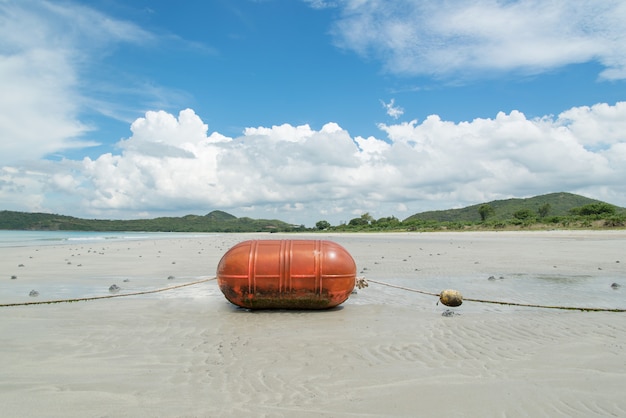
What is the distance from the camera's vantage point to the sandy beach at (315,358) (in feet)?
13.9

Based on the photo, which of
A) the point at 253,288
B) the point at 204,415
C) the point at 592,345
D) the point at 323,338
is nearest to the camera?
the point at 204,415

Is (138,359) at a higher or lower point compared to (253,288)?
lower

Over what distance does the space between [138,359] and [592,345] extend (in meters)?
6.62

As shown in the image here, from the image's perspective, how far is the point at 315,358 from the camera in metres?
5.70

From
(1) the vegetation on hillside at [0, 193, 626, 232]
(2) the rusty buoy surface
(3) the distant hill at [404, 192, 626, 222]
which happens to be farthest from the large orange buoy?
(3) the distant hill at [404, 192, 626, 222]

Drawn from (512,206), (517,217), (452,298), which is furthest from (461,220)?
(452,298)

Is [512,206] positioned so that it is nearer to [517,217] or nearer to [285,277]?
[517,217]

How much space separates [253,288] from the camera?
8648 mm

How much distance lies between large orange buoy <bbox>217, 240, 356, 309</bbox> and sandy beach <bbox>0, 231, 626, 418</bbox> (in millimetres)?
308

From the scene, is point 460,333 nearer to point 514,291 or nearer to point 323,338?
point 323,338

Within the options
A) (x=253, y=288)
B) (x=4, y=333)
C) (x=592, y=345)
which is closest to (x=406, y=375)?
(x=592, y=345)

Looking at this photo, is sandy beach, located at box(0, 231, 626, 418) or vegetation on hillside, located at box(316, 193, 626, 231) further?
vegetation on hillside, located at box(316, 193, 626, 231)

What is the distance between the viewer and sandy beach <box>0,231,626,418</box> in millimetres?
4230

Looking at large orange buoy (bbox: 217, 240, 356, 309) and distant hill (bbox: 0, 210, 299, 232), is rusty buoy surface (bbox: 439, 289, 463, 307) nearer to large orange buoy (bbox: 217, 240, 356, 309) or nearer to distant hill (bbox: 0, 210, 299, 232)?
large orange buoy (bbox: 217, 240, 356, 309)
